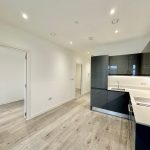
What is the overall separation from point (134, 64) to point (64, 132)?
9.66 feet

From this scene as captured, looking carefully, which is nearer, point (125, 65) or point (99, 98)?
point (125, 65)

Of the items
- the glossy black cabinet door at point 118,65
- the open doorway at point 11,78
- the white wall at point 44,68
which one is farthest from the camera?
the open doorway at point 11,78

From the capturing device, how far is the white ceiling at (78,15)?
1.78m

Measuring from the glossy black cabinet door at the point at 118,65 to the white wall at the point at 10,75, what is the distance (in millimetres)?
3764

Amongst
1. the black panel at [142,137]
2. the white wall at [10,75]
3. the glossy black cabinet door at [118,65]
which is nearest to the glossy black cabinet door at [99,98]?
the glossy black cabinet door at [118,65]

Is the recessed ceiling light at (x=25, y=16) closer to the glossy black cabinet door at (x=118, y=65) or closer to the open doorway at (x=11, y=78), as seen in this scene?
the open doorway at (x=11, y=78)

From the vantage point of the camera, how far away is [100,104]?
146 inches

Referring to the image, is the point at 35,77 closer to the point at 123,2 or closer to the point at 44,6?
the point at 44,6

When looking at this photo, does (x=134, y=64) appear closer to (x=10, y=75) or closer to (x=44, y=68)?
(x=44, y=68)

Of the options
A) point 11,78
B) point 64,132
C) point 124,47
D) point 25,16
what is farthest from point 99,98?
point 11,78

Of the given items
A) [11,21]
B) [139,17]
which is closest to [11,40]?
[11,21]

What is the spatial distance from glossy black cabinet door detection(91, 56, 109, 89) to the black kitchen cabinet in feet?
2.41

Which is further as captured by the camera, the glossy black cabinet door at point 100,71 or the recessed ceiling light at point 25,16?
the glossy black cabinet door at point 100,71

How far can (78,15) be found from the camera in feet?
6.99
